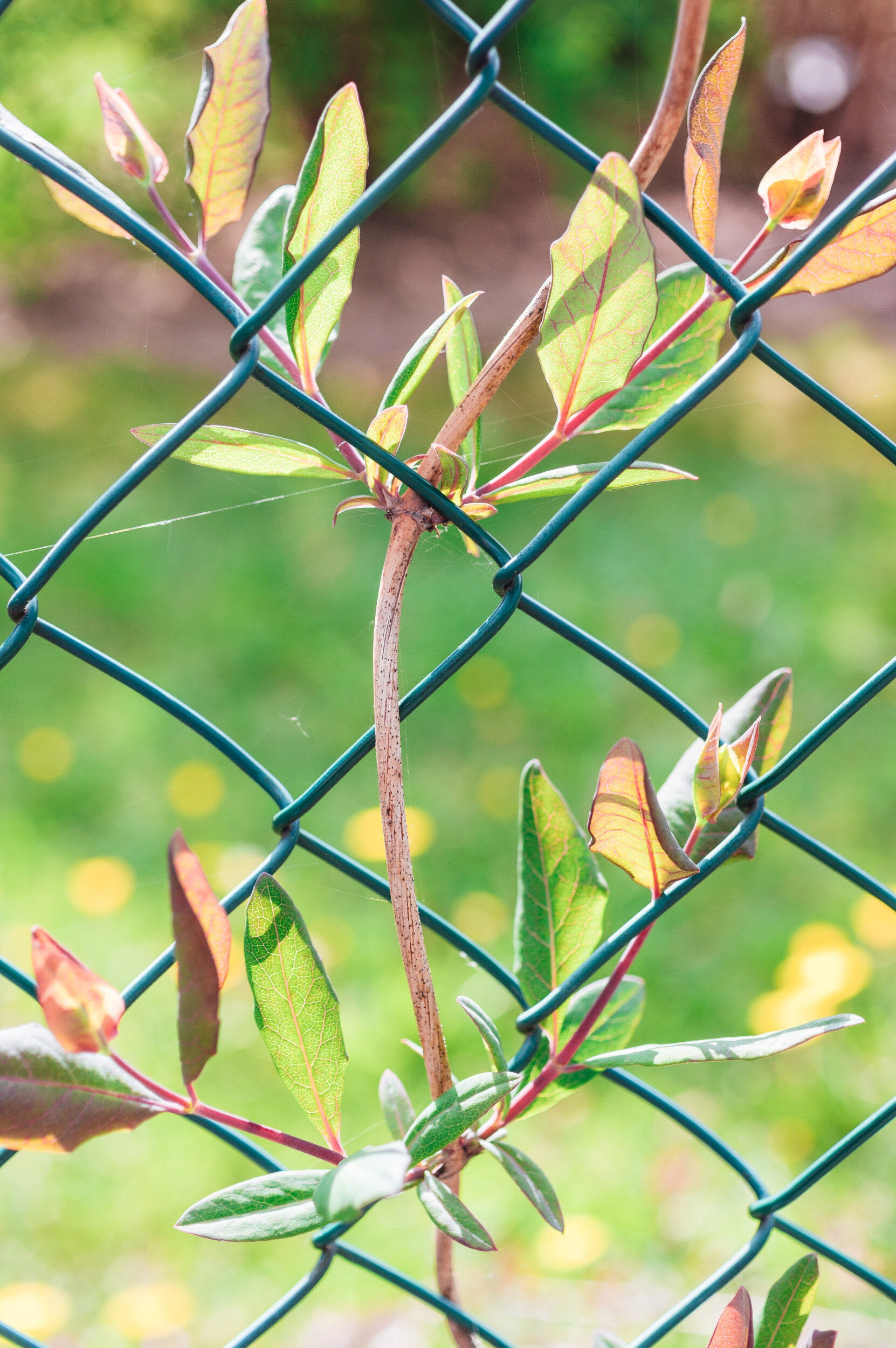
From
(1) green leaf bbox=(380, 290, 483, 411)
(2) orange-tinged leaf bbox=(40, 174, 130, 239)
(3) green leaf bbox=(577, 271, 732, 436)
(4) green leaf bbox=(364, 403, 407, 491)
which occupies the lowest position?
(4) green leaf bbox=(364, 403, 407, 491)

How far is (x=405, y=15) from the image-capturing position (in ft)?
11.7

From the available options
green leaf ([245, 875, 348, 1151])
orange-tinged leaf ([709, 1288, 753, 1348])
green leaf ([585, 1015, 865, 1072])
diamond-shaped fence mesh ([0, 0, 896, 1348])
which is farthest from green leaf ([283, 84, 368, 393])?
orange-tinged leaf ([709, 1288, 753, 1348])

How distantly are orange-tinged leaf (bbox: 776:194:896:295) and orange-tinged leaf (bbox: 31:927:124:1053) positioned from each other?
375 millimetres

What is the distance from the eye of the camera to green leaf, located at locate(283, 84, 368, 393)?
41cm

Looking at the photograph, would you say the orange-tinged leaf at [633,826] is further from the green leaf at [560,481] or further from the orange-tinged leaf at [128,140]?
the orange-tinged leaf at [128,140]

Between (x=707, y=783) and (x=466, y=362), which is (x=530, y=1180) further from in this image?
(x=466, y=362)

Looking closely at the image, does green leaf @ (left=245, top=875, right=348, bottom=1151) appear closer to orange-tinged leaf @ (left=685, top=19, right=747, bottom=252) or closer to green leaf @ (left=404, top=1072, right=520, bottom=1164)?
green leaf @ (left=404, top=1072, right=520, bottom=1164)

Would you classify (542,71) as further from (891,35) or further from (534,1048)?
(534,1048)

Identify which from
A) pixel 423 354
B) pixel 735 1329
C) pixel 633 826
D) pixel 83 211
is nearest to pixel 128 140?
pixel 83 211

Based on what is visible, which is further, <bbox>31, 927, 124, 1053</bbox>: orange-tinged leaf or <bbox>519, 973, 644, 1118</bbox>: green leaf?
<bbox>519, 973, 644, 1118</bbox>: green leaf

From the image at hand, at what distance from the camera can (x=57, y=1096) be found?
401 millimetres

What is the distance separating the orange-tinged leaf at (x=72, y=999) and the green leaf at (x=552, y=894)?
215 mm

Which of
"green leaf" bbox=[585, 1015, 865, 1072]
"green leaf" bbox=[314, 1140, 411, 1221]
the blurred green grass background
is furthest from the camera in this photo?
the blurred green grass background

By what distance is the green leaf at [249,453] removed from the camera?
0.44 meters
